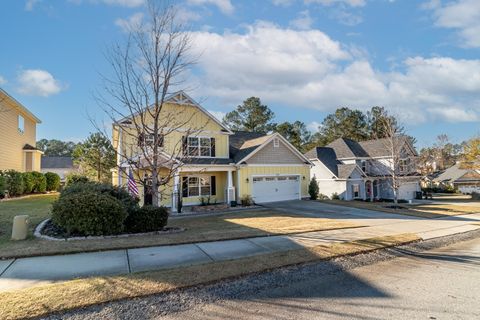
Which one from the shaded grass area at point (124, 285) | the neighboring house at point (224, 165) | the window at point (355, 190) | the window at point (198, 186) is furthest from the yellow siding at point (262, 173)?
the shaded grass area at point (124, 285)

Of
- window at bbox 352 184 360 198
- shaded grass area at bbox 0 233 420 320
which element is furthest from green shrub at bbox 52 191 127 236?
window at bbox 352 184 360 198

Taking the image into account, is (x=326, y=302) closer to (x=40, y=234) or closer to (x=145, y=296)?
(x=145, y=296)

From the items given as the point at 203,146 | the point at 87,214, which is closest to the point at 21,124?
the point at 203,146

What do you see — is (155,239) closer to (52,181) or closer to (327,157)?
(52,181)

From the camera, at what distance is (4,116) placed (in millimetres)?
21453

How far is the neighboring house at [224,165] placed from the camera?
19672 millimetres

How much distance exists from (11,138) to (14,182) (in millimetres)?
5492

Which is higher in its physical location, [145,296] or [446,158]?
[446,158]

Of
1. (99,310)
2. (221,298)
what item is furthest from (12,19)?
(221,298)

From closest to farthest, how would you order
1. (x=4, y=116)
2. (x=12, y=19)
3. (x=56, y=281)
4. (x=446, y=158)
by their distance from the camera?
1. (x=56, y=281)
2. (x=12, y=19)
3. (x=4, y=116)
4. (x=446, y=158)

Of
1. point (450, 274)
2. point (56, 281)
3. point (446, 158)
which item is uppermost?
point (446, 158)

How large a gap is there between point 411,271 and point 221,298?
464cm

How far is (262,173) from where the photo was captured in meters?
22.1

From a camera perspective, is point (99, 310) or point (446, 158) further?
point (446, 158)
